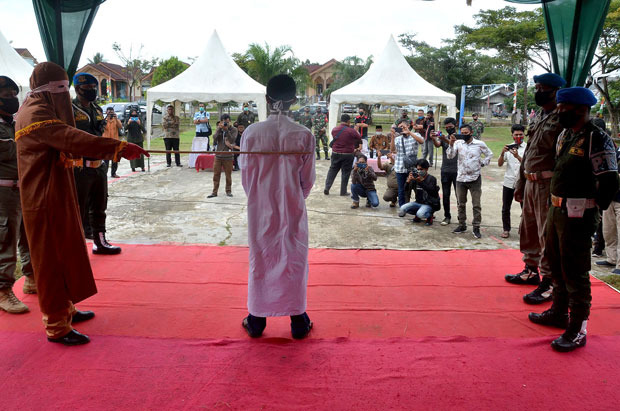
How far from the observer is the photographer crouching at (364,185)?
7.75 meters

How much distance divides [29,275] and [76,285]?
42.8 inches

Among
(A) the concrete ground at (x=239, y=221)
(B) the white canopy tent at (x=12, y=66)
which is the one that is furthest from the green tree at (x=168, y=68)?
(A) the concrete ground at (x=239, y=221)

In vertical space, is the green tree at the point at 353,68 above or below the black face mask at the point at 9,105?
above

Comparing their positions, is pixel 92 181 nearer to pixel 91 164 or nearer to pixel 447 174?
pixel 91 164

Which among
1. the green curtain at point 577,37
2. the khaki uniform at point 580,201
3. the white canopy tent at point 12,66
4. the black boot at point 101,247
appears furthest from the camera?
the white canopy tent at point 12,66

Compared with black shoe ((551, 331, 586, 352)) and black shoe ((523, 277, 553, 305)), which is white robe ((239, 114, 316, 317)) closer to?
black shoe ((551, 331, 586, 352))

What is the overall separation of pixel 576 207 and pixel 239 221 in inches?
189

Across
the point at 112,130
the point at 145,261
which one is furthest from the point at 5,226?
the point at 112,130

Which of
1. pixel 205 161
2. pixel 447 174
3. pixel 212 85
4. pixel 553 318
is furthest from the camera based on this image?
pixel 212 85

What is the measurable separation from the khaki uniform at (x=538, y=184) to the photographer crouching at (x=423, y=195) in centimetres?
258

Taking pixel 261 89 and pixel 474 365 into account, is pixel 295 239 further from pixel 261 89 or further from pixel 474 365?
pixel 261 89

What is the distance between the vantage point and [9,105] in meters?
3.44

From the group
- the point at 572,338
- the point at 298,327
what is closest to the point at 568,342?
the point at 572,338

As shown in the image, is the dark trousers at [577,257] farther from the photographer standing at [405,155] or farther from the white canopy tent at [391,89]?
the white canopy tent at [391,89]
